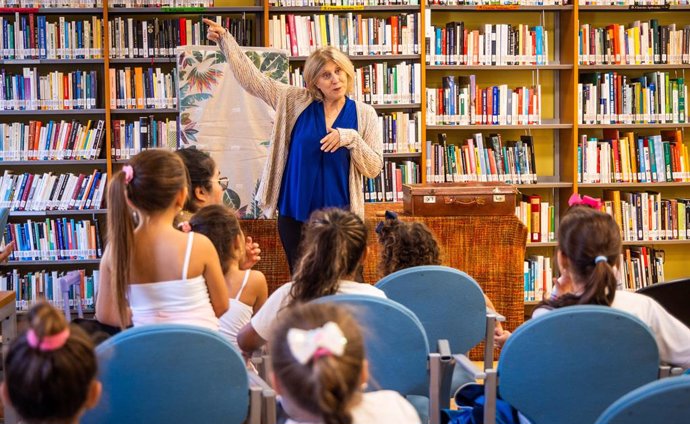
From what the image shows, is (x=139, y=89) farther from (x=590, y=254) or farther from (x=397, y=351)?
(x=590, y=254)

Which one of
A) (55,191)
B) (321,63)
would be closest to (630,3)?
(321,63)

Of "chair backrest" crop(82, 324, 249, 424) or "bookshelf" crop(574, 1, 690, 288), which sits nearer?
"chair backrest" crop(82, 324, 249, 424)

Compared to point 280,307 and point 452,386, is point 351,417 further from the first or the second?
point 452,386

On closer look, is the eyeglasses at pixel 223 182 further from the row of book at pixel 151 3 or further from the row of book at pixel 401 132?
the row of book at pixel 151 3

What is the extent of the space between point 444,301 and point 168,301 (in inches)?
36.6

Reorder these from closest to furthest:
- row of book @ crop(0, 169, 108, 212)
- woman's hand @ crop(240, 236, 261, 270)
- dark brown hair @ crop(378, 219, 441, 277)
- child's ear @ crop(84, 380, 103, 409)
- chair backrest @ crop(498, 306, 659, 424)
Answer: child's ear @ crop(84, 380, 103, 409)
chair backrest @ crop(498, 306, 659, 424)
dark brown hair @ crop(378, 219, 441, 277)
woman's hand @ crop(240, 236, 261, 270)
row of book @ crop(0, 169, 108, 212)

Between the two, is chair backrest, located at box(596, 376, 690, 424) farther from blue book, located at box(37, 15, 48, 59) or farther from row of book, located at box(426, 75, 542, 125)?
blue book, located at box(37, 15, 48, 59)

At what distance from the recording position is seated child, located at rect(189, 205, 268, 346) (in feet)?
9.77

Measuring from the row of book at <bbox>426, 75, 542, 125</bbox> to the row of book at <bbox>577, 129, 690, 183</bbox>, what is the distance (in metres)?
0.43

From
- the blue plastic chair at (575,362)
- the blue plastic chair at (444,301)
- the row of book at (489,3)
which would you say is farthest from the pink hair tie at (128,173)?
the row of book at (489,3)

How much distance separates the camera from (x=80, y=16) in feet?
Result: 19.4

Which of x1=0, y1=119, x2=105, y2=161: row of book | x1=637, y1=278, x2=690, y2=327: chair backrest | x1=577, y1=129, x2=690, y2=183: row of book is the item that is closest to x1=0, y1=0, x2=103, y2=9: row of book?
x1=0, y1=119, x2=105, y2=161: row of book

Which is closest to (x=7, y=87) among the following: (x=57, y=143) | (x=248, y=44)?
(x=57, y=143)

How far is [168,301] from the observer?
8.10 ft
